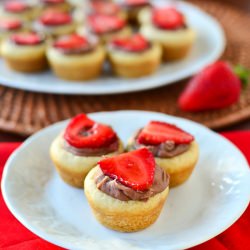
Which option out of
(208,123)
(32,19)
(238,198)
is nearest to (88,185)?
(238,198)

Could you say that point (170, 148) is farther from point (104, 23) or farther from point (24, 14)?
point (24, 14)

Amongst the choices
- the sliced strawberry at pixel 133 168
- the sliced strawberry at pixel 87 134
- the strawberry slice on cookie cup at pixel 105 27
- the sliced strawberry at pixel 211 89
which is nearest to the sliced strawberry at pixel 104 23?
the strawberry slice on cookie cup at pixel 105 27

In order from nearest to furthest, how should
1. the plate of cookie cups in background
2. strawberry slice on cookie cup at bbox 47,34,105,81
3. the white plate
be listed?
1. the plate of cookie cups in background
2. the white plate
3. strawberry slice on cookie cup at bbox 47,34,105,81

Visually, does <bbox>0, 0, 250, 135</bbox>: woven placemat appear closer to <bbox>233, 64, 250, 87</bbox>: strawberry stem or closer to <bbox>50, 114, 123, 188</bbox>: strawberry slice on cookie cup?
<bbox>233, 64, 250, 87</bbox>: strawberry stem

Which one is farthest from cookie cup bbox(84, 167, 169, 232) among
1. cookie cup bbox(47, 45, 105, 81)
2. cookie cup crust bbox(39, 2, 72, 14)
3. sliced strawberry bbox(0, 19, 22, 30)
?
cookie cup crust bbox(39, 2, 72, 14)

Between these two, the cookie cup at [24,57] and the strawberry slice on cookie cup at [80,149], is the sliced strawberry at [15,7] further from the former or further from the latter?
the strawberry slice on cookie cup at [80,149]

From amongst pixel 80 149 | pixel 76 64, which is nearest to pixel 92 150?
pixel 80 149
